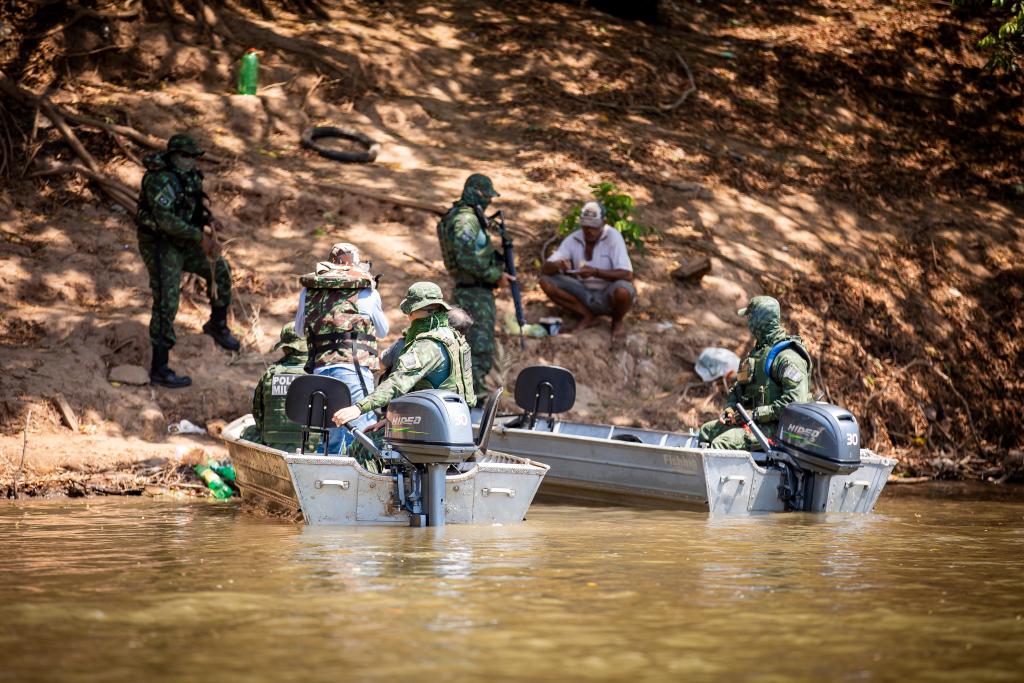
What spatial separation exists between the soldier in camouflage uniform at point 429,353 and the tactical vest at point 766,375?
2.62m

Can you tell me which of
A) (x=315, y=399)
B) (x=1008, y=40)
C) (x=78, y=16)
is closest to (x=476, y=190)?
(x=315, y=399)

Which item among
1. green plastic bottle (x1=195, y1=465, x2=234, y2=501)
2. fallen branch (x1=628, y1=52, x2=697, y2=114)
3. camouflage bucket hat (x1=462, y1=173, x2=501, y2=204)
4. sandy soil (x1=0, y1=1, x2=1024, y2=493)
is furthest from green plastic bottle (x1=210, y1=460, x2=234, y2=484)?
fallen branch (x1=628, y1=52, x2=697, y2=114)

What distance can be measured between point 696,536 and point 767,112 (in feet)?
40.9

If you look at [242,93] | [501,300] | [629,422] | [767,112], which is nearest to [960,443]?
[629,422]

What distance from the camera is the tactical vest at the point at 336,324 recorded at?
9.05m

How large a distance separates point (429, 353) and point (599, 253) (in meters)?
5.41

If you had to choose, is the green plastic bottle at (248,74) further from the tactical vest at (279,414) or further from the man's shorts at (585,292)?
the tactical vest at (279,414)

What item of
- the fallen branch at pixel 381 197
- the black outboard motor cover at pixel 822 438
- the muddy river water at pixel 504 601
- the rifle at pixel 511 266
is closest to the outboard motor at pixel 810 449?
the black outboard motor cover at pixel 822 438

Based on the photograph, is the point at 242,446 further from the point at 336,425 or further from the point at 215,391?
the point at 215,391

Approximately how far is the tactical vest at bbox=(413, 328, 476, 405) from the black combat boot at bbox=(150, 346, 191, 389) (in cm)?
382

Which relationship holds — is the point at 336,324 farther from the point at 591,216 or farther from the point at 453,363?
the point at 591,216

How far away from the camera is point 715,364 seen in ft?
44.9

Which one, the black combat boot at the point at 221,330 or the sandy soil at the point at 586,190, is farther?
the sandy soil at the point at 586,190

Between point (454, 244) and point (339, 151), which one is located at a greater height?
point (339, 151)
